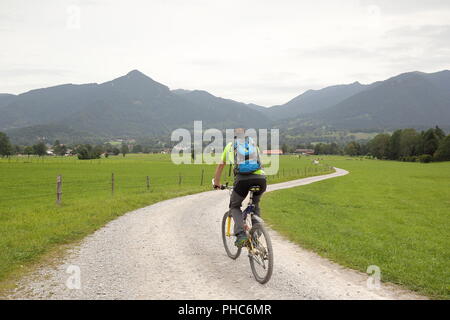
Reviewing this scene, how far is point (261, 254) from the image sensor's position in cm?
723

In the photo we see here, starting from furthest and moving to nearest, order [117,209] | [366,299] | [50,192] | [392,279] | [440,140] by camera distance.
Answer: [440,140], [50,192], [117,209], [392,279], [366,299]

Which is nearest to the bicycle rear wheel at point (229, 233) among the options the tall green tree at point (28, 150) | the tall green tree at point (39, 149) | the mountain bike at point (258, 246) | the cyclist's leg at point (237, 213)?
the mountain bike at point (258, 246)

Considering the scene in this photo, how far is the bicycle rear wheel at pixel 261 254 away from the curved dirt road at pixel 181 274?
234mm

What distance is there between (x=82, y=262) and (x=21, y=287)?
6.22 feet

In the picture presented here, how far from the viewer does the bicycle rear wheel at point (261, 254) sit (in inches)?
270

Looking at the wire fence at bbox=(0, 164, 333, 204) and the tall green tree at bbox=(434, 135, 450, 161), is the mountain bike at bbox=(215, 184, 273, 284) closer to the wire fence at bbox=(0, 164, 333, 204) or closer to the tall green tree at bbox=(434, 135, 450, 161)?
the wire fence at bbox=(0, 164, 333, 204)

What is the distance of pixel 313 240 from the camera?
444 inches

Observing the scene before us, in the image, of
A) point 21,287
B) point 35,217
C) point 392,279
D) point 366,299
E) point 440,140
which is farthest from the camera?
point 440,140

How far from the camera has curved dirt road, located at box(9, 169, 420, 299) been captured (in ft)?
21.2

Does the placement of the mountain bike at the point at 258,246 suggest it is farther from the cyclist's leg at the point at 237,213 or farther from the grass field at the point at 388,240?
the grass field at the point at 388,240

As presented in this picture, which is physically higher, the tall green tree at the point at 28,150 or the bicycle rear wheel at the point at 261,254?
the bicycle rear wheel at the point at 261,254

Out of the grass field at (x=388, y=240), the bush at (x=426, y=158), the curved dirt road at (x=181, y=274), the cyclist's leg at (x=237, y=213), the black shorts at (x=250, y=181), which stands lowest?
the bush at (x=426, y=158)
